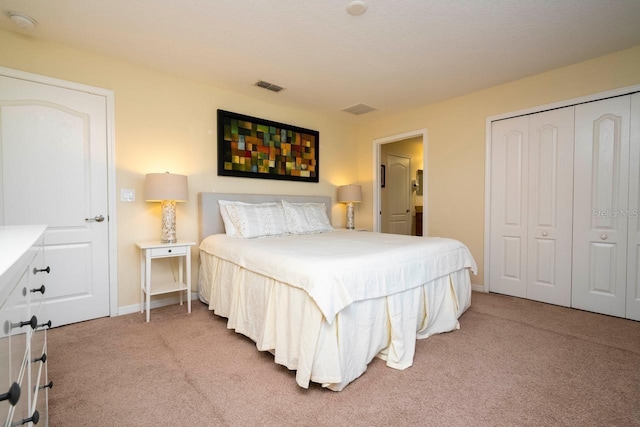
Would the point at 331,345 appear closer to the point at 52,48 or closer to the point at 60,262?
the point at 60,262

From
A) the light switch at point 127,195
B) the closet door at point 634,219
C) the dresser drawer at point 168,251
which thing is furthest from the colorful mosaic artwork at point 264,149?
the closet door at point 634,219

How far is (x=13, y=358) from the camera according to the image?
652 millimetres

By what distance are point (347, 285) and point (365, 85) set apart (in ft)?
8.53

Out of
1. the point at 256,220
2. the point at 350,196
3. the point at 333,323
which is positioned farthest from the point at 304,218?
the point at 333,323

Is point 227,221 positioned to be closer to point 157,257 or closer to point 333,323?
point 157,257

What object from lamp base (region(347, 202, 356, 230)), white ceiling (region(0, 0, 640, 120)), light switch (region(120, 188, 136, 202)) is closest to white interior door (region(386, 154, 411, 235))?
lamp base (region(347, 202, 356, 230))

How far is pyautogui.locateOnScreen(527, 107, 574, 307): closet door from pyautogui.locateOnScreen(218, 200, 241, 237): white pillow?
10.6ft

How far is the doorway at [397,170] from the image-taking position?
434 centimetres

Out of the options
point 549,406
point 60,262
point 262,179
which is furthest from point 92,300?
point 549,406

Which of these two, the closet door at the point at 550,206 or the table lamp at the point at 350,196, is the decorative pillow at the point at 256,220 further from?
the closet door at the point at 550,206

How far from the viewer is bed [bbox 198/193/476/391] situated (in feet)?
5.38

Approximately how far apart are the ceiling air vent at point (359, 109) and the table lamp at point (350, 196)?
108 centimetres

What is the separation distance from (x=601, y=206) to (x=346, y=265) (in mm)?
2798

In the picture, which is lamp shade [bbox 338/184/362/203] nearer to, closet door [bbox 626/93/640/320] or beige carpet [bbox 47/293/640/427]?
beige carpet [bbox 47/293/640/427]
